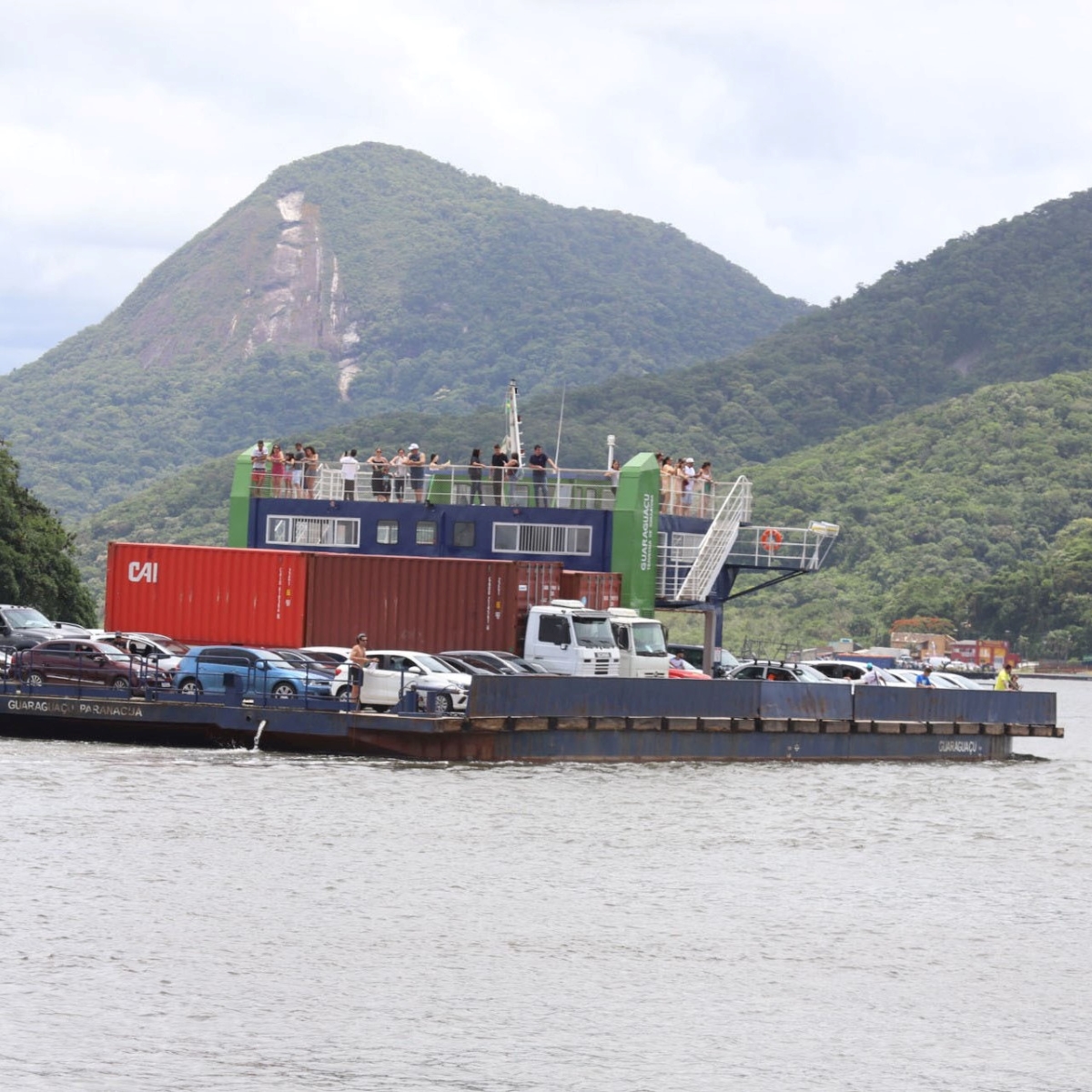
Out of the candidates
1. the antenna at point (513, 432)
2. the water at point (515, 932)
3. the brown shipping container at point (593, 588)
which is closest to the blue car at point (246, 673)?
the water at point (515, 932)

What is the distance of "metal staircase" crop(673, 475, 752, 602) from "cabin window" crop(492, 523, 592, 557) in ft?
10.0

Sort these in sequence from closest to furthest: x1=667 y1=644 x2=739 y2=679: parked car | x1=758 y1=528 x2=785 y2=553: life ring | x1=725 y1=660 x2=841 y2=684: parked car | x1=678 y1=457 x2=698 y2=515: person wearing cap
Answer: x1=725 y1=660 x2=841 y2=684: parked car
x1=678 y1=457 x2=698 y2=515: person wearing cap
x1=758 y1=528 x2=785 y2=553: life ring
x1=667 y1=644 x2=739 y2=679: parked car

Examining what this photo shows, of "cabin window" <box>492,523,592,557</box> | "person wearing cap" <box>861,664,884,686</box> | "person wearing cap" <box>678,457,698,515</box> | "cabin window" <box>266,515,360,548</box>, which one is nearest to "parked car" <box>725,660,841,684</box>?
"person wearing cap" <box>861,664,884,686</box>

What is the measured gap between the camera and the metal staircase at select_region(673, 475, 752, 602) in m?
49.8

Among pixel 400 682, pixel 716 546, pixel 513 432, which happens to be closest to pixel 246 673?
pixel 400 682

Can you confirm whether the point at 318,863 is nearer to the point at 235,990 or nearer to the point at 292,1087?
the point at 235,990

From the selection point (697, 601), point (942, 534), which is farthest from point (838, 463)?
point (697, 601)

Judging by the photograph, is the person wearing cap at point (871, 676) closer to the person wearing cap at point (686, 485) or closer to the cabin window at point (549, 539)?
the person wearing cap at point (686, 485)

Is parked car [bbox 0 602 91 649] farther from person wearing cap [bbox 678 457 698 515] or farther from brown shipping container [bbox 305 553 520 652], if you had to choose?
person wearing cap [bbox 678 457 698 515]

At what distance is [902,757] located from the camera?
46.1m

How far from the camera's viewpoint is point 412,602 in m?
44.7

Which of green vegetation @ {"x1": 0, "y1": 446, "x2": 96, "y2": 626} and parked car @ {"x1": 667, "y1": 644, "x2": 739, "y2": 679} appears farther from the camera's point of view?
green vegetation @ {"x1": 0, "y1": 446, "x2": 96, "y2": 626}

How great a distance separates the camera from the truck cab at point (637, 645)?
43.2m

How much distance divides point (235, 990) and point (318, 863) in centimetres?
713
